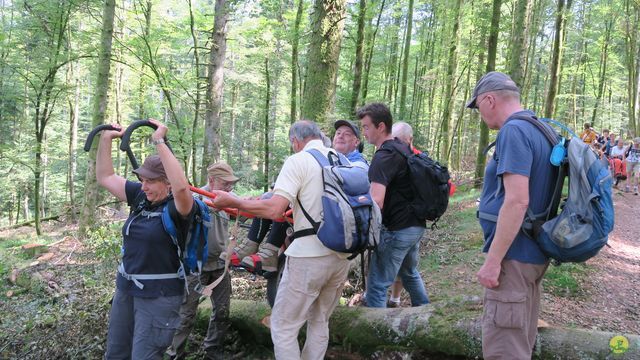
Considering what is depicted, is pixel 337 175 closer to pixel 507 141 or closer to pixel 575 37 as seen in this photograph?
pixel 507 141

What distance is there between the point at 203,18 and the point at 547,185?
715 inches

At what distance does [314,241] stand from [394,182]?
4.19 ft

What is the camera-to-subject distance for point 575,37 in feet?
94.7

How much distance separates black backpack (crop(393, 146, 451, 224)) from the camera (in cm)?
387

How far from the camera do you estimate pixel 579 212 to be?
2365 mm

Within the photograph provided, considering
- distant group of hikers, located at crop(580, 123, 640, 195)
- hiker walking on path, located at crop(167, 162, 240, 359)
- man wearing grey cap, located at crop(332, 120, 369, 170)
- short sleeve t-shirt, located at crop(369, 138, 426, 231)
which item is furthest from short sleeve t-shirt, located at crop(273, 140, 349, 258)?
distant group of hikers, located at crop(580, 123, 640, 195)

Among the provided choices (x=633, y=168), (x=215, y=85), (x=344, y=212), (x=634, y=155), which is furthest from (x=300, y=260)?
(x=633, y=168)

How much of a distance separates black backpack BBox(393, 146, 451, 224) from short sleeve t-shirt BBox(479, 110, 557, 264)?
1.24 metres

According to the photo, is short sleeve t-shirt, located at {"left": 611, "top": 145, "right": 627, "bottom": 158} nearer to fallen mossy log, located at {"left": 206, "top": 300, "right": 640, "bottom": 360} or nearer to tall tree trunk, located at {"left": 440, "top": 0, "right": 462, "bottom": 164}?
tall tree trunk, located at {"left": 440, "top": 0, "right": 462, "bottom": 164}

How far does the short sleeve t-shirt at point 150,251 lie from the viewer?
318 cm

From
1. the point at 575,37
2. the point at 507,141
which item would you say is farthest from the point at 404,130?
the point at 575,37

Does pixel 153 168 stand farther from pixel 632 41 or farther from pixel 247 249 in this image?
pixel 632 41

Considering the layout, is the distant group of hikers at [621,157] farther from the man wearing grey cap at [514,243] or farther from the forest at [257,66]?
the man wearing grey cap at [514,243]

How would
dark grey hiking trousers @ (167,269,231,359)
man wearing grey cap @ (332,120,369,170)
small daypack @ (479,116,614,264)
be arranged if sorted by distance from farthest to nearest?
man wearing grey cap @ (332,120,369,170) → dark grey hiking trousers @ (167,269,231,359) → small daypack @ (479,116,614,264)
